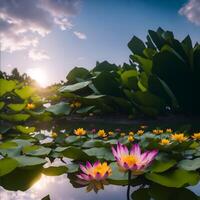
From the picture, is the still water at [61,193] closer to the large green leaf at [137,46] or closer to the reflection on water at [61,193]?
the reflection on water at [61,193]

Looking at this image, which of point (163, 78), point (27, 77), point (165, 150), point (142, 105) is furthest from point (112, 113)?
point (27, 77)

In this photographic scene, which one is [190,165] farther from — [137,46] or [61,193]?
[137,46]

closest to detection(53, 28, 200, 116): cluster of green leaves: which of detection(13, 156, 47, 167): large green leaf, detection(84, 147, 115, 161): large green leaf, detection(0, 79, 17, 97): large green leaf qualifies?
detection(0, 79, 17, 97): large green leaf

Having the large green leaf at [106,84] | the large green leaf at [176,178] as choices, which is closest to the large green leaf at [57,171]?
the large green leaf at [176,178]

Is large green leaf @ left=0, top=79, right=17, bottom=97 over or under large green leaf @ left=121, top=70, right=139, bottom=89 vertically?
under

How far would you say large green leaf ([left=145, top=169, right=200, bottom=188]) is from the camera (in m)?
1.40

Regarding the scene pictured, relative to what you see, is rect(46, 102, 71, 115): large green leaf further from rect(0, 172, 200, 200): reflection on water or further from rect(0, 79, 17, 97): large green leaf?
rect(0, 172, 200, 200): reflection on water

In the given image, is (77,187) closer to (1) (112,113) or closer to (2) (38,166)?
(2) (38,166)

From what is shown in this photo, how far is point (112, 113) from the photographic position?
4.86m

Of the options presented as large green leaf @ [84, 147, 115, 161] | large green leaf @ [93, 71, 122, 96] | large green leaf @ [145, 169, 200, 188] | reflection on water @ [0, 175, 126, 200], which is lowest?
Answer: reflection on water @ [0, 175, 126, 200]

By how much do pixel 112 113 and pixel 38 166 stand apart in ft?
10.5

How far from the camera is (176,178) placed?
1.48 metres

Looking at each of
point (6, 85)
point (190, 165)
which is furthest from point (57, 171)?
point (6, 85)

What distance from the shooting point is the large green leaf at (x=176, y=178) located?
55.3 inches
